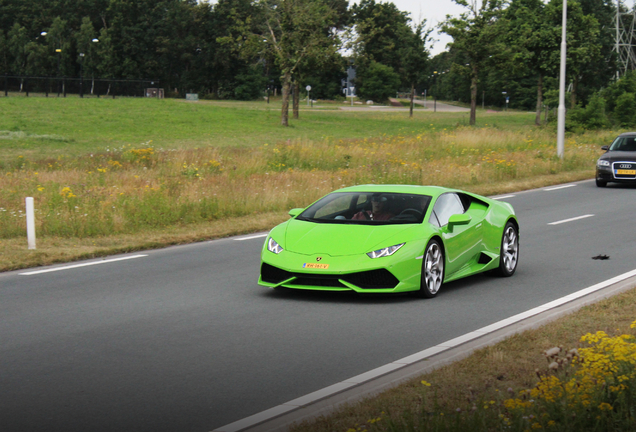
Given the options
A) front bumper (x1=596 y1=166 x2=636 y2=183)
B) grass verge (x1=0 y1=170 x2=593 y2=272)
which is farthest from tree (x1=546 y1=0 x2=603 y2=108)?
grass verge (x1=0 y1=170 x2=593 y2=272)

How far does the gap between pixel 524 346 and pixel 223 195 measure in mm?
11647

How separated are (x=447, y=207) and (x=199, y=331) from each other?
12.1 ft

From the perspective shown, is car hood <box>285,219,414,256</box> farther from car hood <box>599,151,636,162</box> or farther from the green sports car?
car hood <box>599,151,636,162</box>

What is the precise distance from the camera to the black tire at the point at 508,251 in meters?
10.6

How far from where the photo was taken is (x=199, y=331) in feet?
25.0

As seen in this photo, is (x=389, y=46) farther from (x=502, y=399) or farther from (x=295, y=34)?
(x=502, y=399)

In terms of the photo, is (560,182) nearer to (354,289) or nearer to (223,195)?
(223,195)

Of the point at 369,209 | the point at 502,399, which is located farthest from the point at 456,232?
the point at 502,399

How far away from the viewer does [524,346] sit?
664cm

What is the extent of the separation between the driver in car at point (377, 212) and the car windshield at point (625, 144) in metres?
17.4

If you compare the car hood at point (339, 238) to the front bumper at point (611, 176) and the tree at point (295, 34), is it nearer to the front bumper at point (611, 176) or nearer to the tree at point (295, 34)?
the front bumper at point (611, 176)

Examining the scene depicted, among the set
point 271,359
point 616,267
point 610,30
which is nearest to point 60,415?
point 271,359

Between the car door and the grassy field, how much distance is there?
539cm

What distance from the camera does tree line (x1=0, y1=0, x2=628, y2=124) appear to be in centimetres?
Result: 5906
